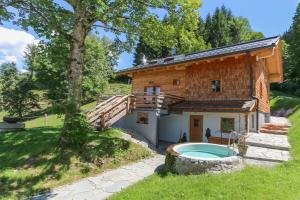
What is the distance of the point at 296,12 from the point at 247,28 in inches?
618

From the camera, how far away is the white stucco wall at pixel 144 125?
1462 cm

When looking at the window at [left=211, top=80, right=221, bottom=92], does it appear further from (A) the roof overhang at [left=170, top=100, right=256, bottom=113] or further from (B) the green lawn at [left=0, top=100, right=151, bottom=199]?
(B) the green lawn at [left=0, top=100, right=151, bottom=199]

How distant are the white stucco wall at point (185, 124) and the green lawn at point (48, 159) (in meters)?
4.05

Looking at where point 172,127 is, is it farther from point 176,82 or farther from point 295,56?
point 295,56

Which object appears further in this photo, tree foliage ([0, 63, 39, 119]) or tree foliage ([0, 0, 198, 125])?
tree foliage ([0, 63, 39, 119])

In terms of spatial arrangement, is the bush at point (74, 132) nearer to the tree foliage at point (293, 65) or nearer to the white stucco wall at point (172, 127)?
the white stucco wall at point (172, 127)

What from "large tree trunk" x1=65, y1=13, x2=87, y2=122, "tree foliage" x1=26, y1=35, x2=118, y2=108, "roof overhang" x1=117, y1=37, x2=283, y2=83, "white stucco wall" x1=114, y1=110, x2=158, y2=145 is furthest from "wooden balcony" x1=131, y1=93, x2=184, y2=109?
"tree foliage" x1=26, y1=35, x2=118, y2=108

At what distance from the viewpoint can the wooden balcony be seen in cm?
1486

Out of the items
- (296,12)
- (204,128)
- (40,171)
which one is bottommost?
(40,171)

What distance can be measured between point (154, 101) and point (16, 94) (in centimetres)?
1788

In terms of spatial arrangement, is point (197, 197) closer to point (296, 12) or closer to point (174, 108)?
point (174, 108)

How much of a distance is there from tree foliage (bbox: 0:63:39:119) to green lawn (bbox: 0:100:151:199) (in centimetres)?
1349

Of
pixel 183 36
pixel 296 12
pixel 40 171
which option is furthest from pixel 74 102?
pixel 296 12

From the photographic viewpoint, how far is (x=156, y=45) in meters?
13.6
